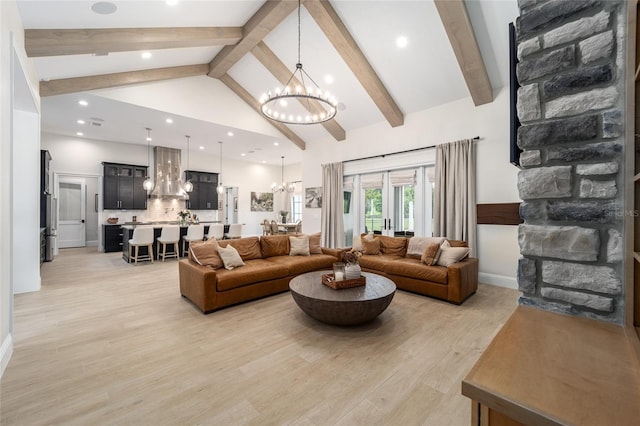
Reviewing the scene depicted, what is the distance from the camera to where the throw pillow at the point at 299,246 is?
507 cm

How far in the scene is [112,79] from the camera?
17.6 feet

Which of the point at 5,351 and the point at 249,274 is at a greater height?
the point at 249,274

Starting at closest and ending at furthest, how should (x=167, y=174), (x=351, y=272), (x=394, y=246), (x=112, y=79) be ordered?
1. (x=351, y=272)
2. (x=394, y=246)
3. (x=112, y=79)
4. (x=167, y=174)

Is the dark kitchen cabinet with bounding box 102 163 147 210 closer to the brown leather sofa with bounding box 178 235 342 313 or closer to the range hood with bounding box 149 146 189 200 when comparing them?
the range hood with bounding box 149 146 189 200

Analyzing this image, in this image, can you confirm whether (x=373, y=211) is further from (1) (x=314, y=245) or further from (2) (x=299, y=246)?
(2) (x=299, y=246)

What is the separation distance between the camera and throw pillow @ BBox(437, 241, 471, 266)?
13.5 ft

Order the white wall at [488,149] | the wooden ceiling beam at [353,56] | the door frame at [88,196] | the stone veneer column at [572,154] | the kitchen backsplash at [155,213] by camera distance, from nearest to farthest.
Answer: the stone veneer column at [572,154]
the wooden ceiling beam at [353,56]
the white wall at [488,149]
the door frame at [88,196]
the kitchen backsplash at [155,213]

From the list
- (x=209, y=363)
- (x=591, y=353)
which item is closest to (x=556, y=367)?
(x=591, y=353)

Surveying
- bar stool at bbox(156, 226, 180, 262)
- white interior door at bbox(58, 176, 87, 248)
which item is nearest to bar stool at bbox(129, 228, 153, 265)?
bar stool at bbox(156, 226, 180, 262)

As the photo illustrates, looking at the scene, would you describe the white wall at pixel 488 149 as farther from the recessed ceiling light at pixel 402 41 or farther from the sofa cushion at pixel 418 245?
the recessed ceiling light at pixel 402 41

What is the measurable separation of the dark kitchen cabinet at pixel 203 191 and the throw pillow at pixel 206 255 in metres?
6.74

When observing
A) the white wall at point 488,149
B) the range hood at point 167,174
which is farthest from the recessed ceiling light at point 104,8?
the range hood at point 167,174

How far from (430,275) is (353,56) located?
3953 mm

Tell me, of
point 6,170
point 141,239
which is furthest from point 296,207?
point 6,170
